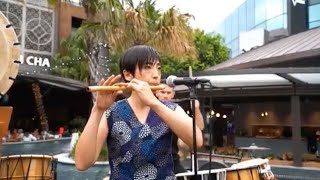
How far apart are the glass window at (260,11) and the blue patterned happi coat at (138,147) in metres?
27.9

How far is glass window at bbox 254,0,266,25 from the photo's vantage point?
94.3 feet

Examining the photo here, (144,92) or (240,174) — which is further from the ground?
(144,92)

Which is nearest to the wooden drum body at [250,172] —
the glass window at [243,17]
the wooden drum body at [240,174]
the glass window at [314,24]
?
the wooden drum body at [240,174]

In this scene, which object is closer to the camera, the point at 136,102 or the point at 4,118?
the point at 136,102

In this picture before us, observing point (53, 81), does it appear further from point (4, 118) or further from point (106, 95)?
point (106, 95)

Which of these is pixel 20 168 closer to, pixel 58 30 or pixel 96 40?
pixel 96 40

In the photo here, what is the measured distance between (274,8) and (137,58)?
82.4 feet

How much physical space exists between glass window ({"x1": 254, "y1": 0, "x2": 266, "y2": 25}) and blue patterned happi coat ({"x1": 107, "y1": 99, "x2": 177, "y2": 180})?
2787cm

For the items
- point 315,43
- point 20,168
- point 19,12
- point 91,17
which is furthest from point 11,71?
point 19,12

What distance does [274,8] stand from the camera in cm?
2534

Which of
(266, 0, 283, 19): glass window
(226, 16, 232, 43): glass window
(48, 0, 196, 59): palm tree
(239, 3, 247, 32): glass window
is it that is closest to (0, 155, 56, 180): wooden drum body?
(48, 0, 196, 59): palm tree

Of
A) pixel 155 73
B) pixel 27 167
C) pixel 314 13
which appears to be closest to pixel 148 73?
pixel 155 73

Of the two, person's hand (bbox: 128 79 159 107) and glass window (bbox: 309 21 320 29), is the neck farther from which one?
glass window (bbox: 309 21 320 29)

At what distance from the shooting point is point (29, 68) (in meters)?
24.1
